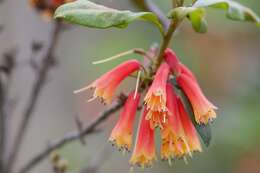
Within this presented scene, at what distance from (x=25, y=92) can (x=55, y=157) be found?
2.52 metres

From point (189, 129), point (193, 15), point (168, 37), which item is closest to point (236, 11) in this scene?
point (193, 15)

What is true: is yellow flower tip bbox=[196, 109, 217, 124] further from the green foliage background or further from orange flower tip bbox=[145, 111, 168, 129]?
the green foliage background

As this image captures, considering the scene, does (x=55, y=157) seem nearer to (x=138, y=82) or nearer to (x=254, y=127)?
(x=138, y=82)

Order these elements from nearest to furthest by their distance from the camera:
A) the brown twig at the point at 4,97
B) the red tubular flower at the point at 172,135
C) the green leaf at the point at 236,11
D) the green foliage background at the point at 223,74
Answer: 1. the green leaf at the point at 236,11
2. the red tubular flower at the point at 172,135
3. the brown twig at the point at 4,97
4. the green foliage background at the point at 223,74

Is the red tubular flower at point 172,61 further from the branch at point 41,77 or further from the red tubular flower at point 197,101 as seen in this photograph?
the branch at point 41,77

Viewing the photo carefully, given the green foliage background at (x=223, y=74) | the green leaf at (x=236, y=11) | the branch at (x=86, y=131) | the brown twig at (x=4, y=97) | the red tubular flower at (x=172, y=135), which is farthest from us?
the green foliage background at (x=223, y=74)

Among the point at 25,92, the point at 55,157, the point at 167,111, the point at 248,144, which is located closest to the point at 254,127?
the point at 248,144

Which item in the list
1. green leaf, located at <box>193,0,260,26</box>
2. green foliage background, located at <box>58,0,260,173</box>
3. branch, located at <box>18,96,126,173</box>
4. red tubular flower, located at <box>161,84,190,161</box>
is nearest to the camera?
green leaf, located at <box>193,0,260,26</box>

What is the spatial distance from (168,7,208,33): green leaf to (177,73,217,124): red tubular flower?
13 cm

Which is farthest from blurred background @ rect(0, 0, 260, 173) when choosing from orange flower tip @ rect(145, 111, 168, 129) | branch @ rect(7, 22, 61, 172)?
orange flower tip @ rect(145, 111, 168, 129)

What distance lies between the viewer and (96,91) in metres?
1.32

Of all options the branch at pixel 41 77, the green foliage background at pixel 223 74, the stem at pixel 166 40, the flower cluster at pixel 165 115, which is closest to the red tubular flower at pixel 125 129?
the flower cluster at pixel 165 115

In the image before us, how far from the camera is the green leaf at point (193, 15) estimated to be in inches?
45.1

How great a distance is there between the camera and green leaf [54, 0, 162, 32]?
3.95 ft
